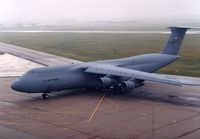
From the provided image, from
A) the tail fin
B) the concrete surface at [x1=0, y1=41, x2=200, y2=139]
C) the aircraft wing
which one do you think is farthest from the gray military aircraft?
the tail fin

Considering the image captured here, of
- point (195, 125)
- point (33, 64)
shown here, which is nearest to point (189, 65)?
point (33, 64)

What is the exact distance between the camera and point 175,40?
137ft

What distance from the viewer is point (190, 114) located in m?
27.2

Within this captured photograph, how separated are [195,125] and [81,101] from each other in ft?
37.8

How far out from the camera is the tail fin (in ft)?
136

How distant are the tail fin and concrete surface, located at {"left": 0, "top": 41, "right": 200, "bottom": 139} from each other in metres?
6.34

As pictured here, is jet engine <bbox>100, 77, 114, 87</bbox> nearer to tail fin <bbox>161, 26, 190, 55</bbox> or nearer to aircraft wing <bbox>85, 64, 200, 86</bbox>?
aircraft wing <bbox>85, 64, 200, 86</bbox>

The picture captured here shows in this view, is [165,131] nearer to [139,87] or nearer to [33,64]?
[139,87]

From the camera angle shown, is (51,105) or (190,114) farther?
(51,105)

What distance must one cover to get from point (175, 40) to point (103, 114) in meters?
17.8

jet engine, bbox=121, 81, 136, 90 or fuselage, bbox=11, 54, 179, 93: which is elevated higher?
fuselage, bbox=11, 54, 179, 93

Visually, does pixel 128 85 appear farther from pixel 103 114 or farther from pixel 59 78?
pixel 103 114

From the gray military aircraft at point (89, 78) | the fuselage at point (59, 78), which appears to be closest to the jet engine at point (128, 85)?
the gray military aircraft at point (89, 78)

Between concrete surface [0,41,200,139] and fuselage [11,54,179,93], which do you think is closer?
concrete surface [0,41,200,139]
